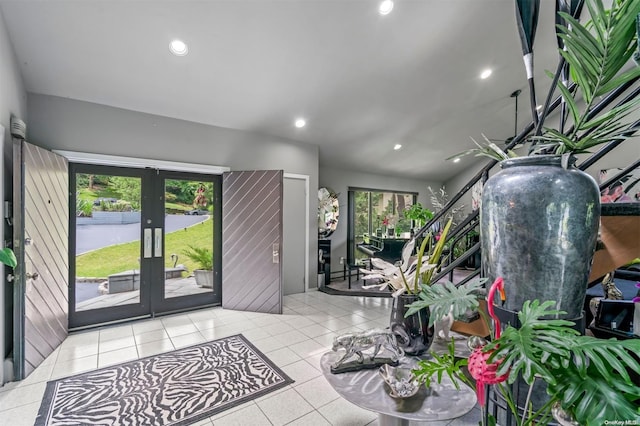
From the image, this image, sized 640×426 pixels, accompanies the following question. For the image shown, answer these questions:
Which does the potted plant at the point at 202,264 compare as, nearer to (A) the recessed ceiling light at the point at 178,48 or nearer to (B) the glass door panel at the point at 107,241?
(B) the glass door panel at the point at 107,241

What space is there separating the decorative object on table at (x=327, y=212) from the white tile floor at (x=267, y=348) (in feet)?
5.54

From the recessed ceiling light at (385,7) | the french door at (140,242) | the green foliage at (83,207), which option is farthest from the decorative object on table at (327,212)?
the green foliage at (83,207)

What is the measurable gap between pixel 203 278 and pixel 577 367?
4.70 metres

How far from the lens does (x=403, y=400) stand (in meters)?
1.31

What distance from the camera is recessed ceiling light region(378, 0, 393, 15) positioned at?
3.05 metres

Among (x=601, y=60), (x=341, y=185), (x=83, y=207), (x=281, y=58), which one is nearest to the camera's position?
(x=601, y=60)

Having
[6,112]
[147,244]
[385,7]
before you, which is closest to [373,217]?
[385,7]

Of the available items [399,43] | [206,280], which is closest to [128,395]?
[206,280]

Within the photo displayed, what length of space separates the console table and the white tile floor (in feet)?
3.06

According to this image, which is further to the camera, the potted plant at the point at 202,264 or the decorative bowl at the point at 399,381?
the potted plant at the point at 202,264

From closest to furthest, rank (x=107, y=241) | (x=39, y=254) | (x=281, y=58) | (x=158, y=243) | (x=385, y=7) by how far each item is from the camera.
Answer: (x=39, y=254) → (x=385, y=7) → (x=281, y=58) → (x=107, y=241) → (x=158, y=243)

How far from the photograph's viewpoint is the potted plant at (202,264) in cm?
447

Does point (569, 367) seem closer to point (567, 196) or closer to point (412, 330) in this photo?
point (567, 196)

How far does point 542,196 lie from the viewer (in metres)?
0.89
